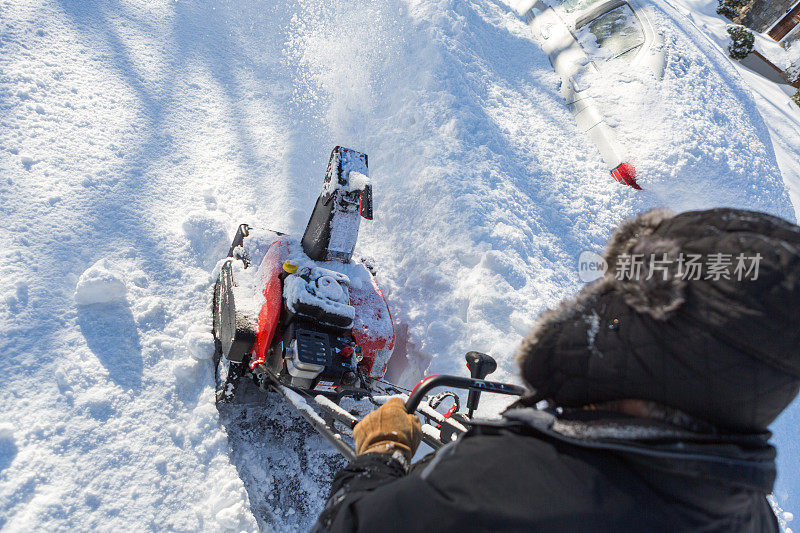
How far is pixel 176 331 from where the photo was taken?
129 inches

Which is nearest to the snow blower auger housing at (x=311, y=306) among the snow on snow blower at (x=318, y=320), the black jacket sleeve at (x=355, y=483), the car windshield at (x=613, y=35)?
the snow on snow blower at (x=318, y=320)

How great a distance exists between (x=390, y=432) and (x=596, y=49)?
276 inches

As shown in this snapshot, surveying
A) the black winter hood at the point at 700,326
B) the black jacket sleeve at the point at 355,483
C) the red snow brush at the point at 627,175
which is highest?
the red snow brush at the point at 627,175

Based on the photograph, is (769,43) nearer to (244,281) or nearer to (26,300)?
(244,281)

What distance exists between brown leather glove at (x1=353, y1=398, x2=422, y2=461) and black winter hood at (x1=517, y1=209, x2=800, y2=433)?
75cm

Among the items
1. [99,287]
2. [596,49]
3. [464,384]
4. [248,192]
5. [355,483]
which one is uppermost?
[596,49]

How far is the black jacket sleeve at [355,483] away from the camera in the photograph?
3.89 feet

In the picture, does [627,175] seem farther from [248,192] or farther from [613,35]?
[248,192]

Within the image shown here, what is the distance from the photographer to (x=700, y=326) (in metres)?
0.97

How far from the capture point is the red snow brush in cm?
581

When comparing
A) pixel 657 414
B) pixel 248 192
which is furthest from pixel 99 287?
pixel 657 414

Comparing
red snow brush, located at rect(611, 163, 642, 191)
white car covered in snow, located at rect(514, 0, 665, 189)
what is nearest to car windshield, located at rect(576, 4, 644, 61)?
white car covered in snow, located at rect(514, 0, 665, 189)

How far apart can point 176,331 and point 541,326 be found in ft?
9.50

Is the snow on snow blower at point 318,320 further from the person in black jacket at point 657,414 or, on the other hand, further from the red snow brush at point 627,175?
the red snow brush at point 627,175
